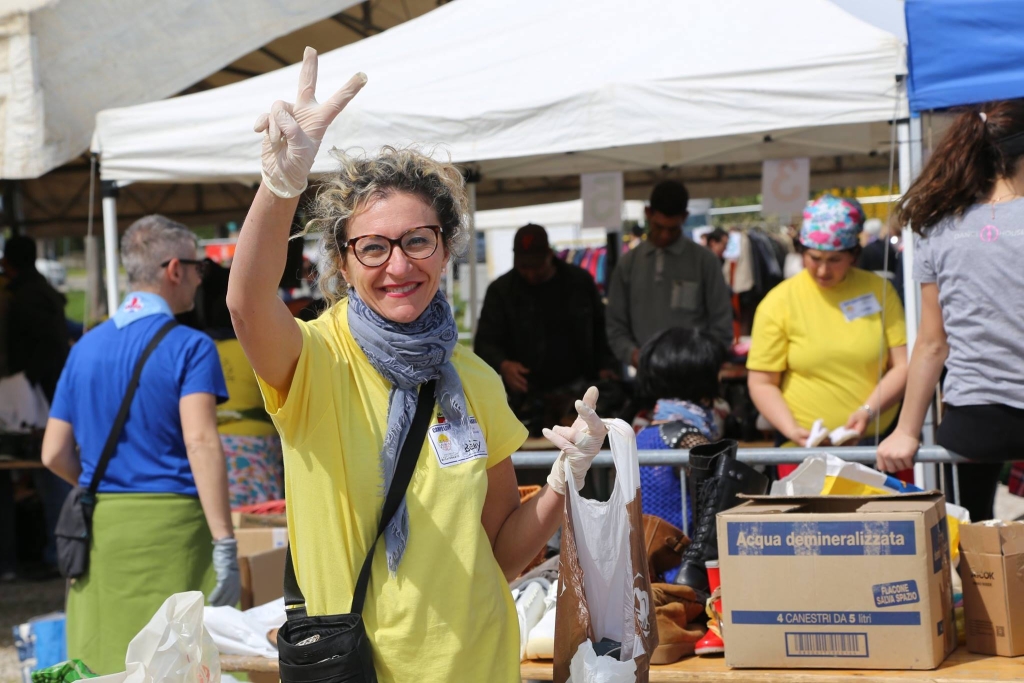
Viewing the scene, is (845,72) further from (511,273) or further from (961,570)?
(511,273)

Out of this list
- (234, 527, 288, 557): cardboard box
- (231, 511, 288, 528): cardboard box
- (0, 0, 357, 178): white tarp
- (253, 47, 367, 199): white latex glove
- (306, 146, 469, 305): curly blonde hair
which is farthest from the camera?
(0, 0, 357, 178): white tarp

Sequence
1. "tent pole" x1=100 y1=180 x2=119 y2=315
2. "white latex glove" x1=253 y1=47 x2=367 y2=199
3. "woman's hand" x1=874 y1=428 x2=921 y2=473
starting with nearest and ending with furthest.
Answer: "white latex glove" x1=253 y1=47 x2=367 y2=199, "woman's hand" x1=874 y1=428 x2=921 y2=473, "tent pole" x1=100 y1=180 x2=119 y2=315

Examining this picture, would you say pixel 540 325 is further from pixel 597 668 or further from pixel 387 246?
pixel 387 246

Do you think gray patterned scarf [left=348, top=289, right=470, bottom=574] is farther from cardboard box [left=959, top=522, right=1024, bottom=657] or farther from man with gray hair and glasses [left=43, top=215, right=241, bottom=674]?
man with gray hair and glasses [left=43, top=215, right=241, bottom=674]

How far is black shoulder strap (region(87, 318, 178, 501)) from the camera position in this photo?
356 centimetres

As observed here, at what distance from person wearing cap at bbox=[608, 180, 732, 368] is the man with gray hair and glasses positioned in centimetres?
314

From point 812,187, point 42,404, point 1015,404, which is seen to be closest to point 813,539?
point 1015,404

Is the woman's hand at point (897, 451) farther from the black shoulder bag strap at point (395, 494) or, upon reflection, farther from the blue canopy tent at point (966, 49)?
the black shoulder bag strap at point (395, 494)

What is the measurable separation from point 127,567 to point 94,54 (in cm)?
359

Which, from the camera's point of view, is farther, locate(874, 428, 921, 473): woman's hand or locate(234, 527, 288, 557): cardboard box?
locate(234, 527, 288, 557): cardboard box

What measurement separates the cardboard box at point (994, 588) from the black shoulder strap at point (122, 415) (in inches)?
100

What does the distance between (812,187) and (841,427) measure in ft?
24.0

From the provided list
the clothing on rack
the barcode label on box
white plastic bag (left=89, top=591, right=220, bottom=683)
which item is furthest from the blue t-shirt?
the clothing on rack

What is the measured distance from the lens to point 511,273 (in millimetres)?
6625
